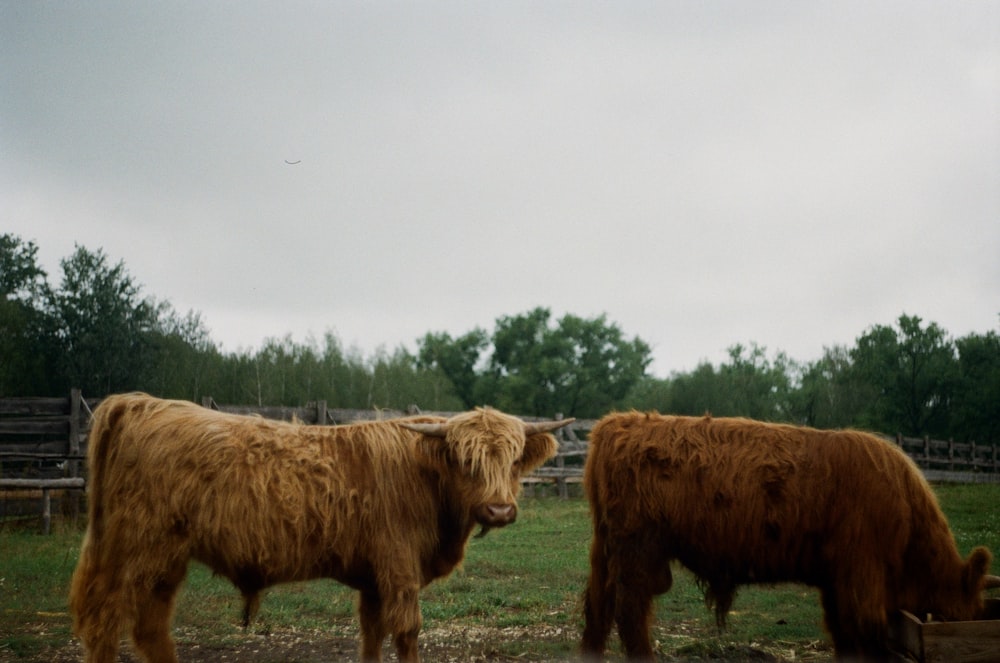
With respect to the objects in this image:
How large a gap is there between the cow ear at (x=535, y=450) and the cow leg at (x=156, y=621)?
2.52m

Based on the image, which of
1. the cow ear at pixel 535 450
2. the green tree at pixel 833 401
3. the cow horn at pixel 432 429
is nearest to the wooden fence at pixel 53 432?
the cow ear at pixel 535 450

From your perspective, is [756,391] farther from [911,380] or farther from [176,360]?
[176,360]

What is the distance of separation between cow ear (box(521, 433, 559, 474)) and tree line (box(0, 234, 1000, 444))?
17.4 metres

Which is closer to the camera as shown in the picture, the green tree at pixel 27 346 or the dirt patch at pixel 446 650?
the dirt patch at pixel 446 650

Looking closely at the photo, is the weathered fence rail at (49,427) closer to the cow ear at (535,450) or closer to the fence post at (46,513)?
A: the fence post at (46,513)

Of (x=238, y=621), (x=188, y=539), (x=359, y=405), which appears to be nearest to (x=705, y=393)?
(x=359, y=405)

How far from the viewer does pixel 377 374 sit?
1073 inches

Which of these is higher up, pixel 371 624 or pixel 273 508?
pixel 273 508

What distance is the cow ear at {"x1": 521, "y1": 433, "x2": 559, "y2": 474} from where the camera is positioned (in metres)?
6.03

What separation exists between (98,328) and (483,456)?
66.0ft

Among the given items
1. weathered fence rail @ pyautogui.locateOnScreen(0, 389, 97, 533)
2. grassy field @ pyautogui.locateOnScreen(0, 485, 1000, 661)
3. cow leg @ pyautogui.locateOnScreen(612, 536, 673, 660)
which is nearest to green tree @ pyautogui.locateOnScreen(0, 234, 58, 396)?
weathered fence rail @ pyautogui.locateOnScreen(0, 389, 97, 533)

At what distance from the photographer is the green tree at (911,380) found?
2714 centimetres

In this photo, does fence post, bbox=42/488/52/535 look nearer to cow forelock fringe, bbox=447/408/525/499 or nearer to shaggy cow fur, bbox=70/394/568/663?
shaggy cow fur, bbox=70/394/568/663

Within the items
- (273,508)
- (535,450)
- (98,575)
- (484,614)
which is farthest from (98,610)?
(484,614)
